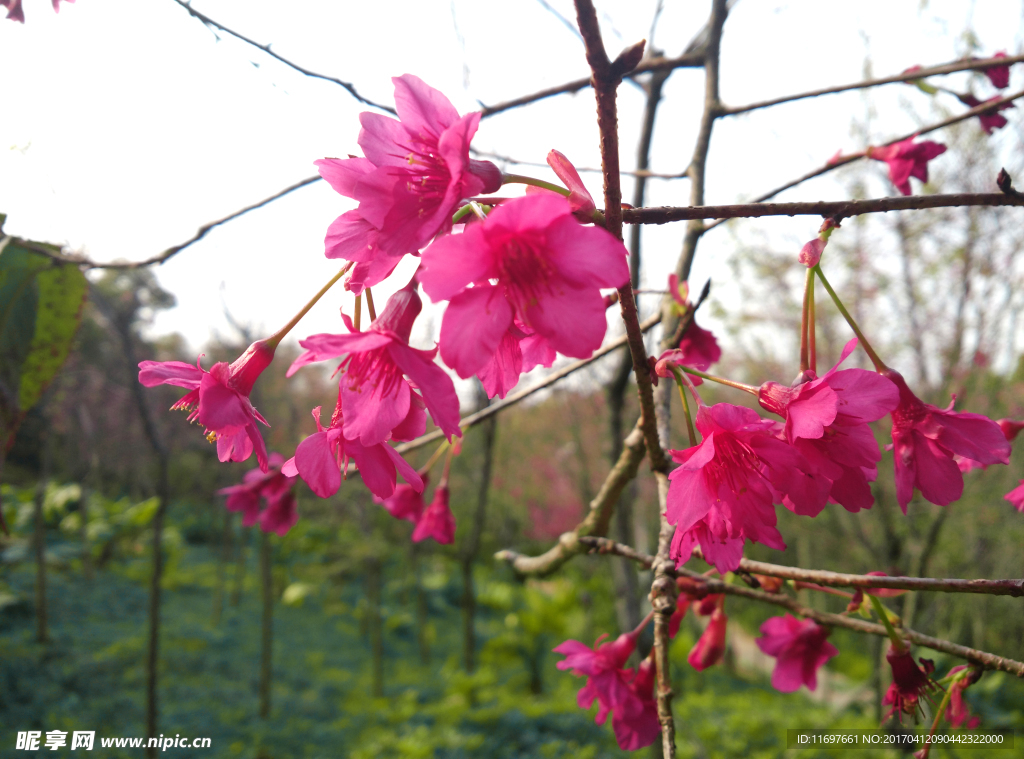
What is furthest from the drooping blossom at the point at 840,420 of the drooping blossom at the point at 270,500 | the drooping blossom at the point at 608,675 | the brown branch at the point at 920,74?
the drooping blossom at the point at 270,500

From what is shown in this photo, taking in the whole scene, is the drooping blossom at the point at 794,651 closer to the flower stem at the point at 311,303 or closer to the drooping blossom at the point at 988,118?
the flower stem at the point at 311,303

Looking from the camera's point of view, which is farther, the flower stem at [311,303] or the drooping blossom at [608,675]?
the drooping blossom at [608,675]

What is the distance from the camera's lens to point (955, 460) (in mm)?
762

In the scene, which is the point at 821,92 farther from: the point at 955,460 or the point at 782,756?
the point at 782,756

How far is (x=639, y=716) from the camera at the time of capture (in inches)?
43.3

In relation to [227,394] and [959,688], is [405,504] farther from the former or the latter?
[959,688]

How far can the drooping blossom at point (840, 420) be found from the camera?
600 mm

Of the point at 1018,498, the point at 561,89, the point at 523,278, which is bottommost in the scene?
the point at 1018,498

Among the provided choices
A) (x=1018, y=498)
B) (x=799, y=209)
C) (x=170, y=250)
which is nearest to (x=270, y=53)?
(x=170, y=250)

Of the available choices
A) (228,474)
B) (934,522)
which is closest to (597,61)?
(934,522)

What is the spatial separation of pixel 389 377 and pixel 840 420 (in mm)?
514

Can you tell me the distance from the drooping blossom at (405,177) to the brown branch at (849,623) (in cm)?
54

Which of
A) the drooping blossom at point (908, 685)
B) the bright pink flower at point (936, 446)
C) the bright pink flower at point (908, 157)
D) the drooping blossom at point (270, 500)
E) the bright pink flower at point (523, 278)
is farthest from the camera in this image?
the drooping blossom at point (270, 500)

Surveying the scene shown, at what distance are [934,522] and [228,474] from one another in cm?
798
